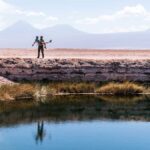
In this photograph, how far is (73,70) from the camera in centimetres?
4625

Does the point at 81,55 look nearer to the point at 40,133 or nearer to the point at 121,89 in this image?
the point at 121,89

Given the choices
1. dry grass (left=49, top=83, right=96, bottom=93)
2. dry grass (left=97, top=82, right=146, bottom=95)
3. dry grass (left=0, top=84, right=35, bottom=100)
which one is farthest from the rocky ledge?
dry grass (left=0, top=84, right=35, bottom=100)

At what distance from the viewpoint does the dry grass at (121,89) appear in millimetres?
44906

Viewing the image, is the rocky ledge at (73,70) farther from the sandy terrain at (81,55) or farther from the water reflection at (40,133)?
the water reflection at (40,133)

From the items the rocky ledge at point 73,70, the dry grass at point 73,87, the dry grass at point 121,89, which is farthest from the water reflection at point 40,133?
the rocky ledge at point 73,70

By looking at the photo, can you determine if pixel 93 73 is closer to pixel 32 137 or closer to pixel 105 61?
pixel 105 61

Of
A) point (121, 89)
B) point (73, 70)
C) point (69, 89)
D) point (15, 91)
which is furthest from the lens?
point (73, 70)

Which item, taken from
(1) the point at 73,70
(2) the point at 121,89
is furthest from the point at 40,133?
(1) the point at 73,70

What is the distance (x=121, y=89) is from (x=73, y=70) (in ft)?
12.6

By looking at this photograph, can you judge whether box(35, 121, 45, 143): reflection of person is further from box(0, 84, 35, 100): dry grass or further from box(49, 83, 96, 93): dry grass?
box(49, 83, 96, 93): dry grass

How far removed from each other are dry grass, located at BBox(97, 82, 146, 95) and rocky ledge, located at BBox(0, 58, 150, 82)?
131 centimetres

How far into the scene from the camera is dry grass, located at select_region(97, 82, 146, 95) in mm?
44906

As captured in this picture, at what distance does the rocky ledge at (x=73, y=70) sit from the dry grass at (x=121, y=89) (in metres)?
1.31

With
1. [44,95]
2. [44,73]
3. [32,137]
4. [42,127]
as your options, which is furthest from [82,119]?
[44,73]
